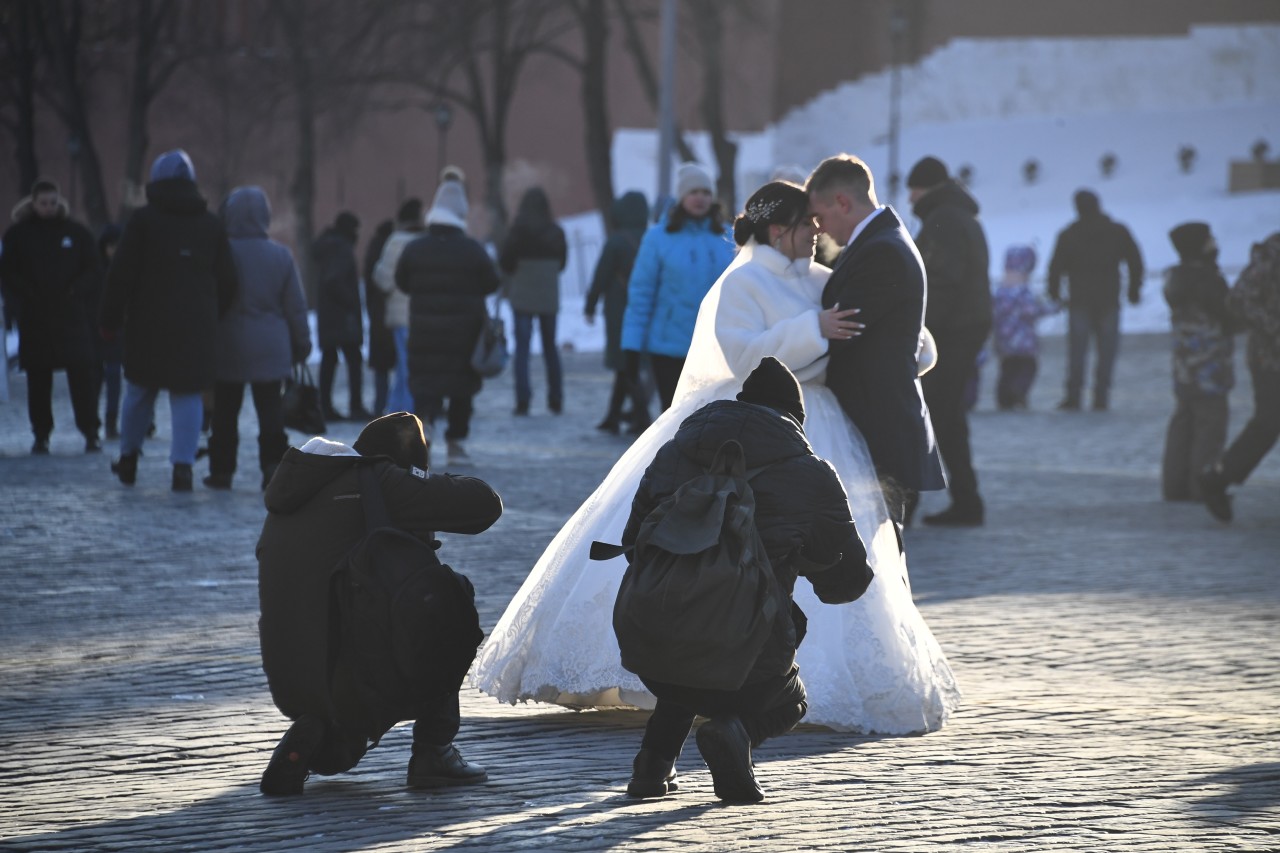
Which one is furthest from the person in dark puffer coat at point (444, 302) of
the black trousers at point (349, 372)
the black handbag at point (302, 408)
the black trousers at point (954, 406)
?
the black trousers at point (349, 372)

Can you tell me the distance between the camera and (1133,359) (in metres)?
26.7

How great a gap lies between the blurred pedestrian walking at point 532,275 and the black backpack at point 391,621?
39.8 ft

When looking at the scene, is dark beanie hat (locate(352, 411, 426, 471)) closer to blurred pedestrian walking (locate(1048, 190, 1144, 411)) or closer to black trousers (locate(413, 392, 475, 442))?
black trousers (locate(413, 392, 475, 442))

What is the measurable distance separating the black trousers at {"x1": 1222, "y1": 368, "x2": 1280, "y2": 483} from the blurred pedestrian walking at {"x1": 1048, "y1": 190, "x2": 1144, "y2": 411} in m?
7.56

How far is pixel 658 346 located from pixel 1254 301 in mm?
3672

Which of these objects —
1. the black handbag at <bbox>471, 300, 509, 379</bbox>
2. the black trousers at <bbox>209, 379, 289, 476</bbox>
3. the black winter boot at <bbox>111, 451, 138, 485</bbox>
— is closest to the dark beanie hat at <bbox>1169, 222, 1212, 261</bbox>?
the black handbag at <bbox>471, 300, 509, 379</bbox>

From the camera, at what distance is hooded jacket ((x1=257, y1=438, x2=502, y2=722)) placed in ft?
17.2

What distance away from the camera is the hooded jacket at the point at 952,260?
1141 cm

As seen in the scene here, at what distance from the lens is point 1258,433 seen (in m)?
11.8

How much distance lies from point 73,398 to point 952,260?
6.26 meters

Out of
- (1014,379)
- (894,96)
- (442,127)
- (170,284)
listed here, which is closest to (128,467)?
(170,284)

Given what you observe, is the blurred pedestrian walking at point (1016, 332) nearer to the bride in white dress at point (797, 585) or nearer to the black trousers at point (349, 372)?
the black trousers at point (349, 372)

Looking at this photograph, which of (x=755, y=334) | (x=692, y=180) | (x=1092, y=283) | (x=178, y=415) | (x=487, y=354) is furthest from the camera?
(x=1092, y=283)

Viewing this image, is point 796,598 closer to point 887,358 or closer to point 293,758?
point 887,358
